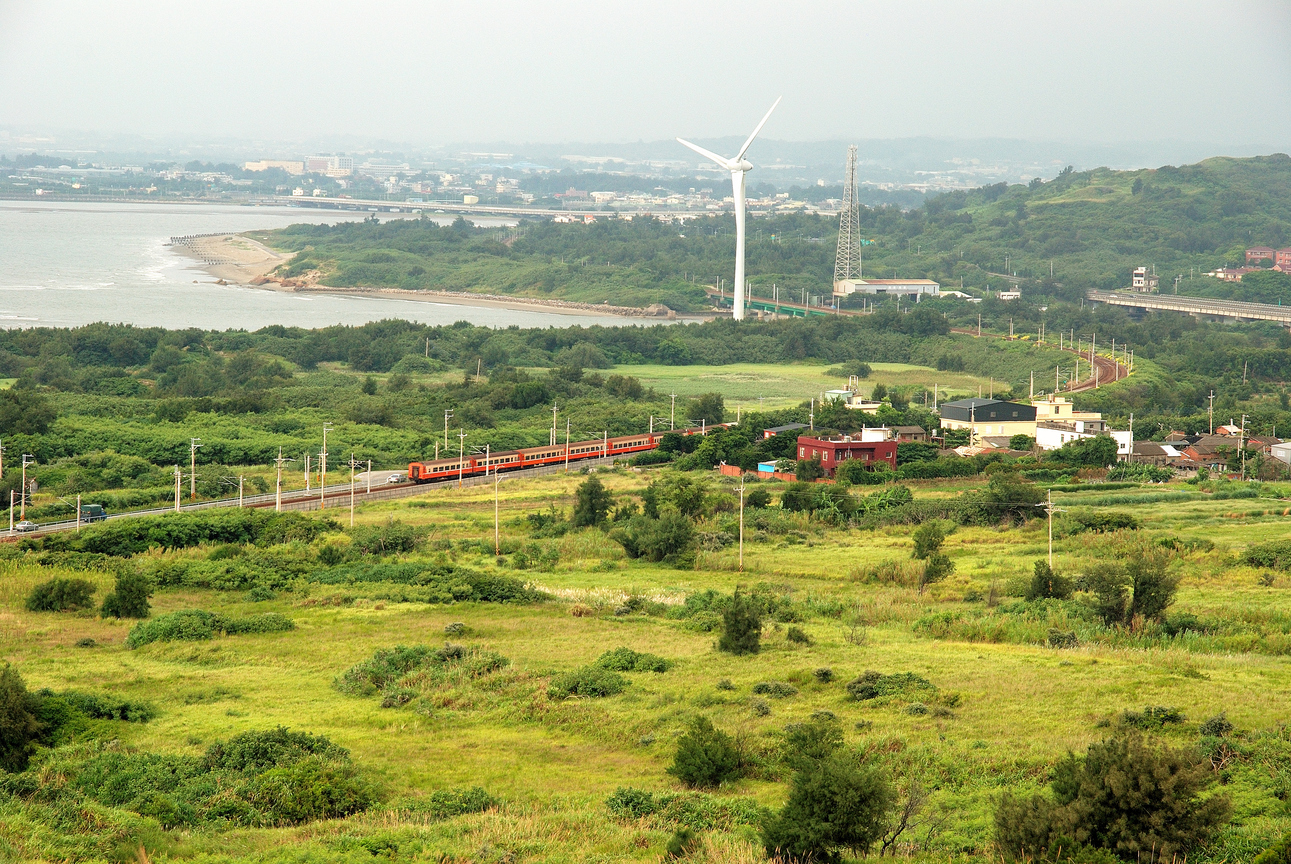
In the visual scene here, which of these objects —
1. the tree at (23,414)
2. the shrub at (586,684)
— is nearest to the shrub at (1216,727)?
the shrub at (586,684)

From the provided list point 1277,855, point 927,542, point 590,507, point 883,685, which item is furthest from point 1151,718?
point 590,507

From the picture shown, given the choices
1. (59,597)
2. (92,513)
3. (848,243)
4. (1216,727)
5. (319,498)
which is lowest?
(319,498)

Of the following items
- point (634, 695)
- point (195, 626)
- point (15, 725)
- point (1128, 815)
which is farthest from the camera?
point (195, 626)

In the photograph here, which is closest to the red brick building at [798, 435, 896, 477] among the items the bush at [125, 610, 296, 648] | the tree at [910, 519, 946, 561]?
the tree at [910, 519, 946, 561]

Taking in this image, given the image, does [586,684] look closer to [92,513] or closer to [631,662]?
[631,662]

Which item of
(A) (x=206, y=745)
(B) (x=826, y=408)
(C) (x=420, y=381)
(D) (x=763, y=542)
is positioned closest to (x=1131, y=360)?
(B) (x=826, y=408)

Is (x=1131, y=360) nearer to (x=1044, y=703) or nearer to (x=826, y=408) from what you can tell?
(x=826, y=408)

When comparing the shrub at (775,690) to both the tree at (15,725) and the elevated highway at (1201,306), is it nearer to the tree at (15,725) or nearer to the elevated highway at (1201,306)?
the tree at (15,725)
